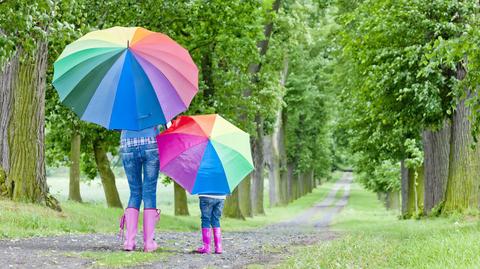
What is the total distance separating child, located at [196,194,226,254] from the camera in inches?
361

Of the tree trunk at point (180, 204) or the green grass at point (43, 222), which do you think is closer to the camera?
the green grass at point (43, 222)

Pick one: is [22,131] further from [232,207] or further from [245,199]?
[245,199]

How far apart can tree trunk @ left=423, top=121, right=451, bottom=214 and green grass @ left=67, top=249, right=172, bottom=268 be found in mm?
13801

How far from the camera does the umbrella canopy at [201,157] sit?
8867 millimetres

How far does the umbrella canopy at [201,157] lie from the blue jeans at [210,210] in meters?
0.21

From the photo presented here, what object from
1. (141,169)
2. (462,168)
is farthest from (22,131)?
→ (462,168)

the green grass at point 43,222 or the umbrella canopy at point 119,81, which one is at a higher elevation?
the umbrella canopy at point 119,81

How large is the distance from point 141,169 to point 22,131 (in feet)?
15.2

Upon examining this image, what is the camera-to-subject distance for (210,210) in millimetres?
9266

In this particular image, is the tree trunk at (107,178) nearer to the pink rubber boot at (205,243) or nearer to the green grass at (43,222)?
the green grass at (43,222)

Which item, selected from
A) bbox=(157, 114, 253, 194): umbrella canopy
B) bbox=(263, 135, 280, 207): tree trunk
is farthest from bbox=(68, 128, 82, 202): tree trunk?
bbox=(263, 135, 280, 207): tree trunk

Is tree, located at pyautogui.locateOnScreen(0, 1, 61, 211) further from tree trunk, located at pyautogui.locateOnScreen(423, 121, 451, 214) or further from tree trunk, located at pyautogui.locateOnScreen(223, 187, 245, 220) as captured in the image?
tree trunk, located at pyautogui.locateOnScreen(223, 187, 245, 220)

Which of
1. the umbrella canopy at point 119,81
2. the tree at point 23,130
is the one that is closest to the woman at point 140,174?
the umbrella canopy at point 119,81

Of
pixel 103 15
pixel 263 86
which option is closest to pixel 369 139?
pixel 263 86
